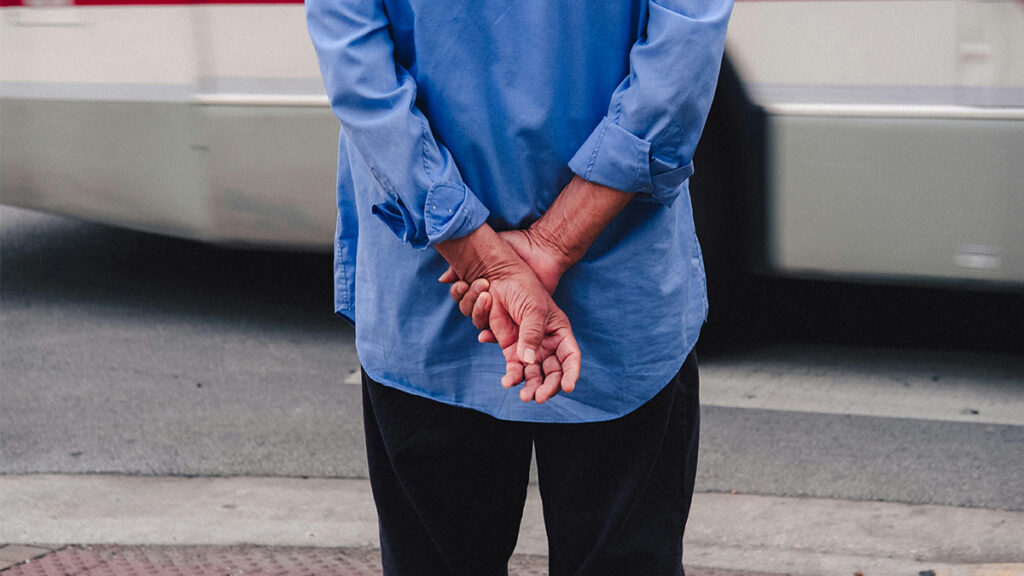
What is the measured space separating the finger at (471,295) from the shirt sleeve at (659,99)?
0.63 feet

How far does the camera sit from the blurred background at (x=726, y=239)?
3633 millimetres

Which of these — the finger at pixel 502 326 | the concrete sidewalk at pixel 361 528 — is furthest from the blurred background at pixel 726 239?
the finger at pixel 502 326

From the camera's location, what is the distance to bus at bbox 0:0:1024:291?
369cm

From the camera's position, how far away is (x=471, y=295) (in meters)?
1.59

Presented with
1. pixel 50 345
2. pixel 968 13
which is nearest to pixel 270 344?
pixel 50 345

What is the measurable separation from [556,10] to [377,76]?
241 millimetres

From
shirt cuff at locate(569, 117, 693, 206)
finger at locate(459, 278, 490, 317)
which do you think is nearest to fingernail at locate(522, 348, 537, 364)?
finger at locate(459, 278, 490, 317)

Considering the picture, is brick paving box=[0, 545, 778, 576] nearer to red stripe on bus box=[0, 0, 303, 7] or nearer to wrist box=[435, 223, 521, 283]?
wrist box=[435, 223, 521, 283]

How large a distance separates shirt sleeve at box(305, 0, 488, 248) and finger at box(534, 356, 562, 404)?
20 cm

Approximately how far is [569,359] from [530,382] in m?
0.06

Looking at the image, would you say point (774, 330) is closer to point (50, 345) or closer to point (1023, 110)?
point (1023, 110)

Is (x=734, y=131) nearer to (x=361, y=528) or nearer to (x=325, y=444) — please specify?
(x=325, y=444)

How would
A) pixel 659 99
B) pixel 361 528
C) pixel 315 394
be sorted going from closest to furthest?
pixel 659 99 < pixel 361 528 < pixel 315 394

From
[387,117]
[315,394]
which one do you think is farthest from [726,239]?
[387,117]
